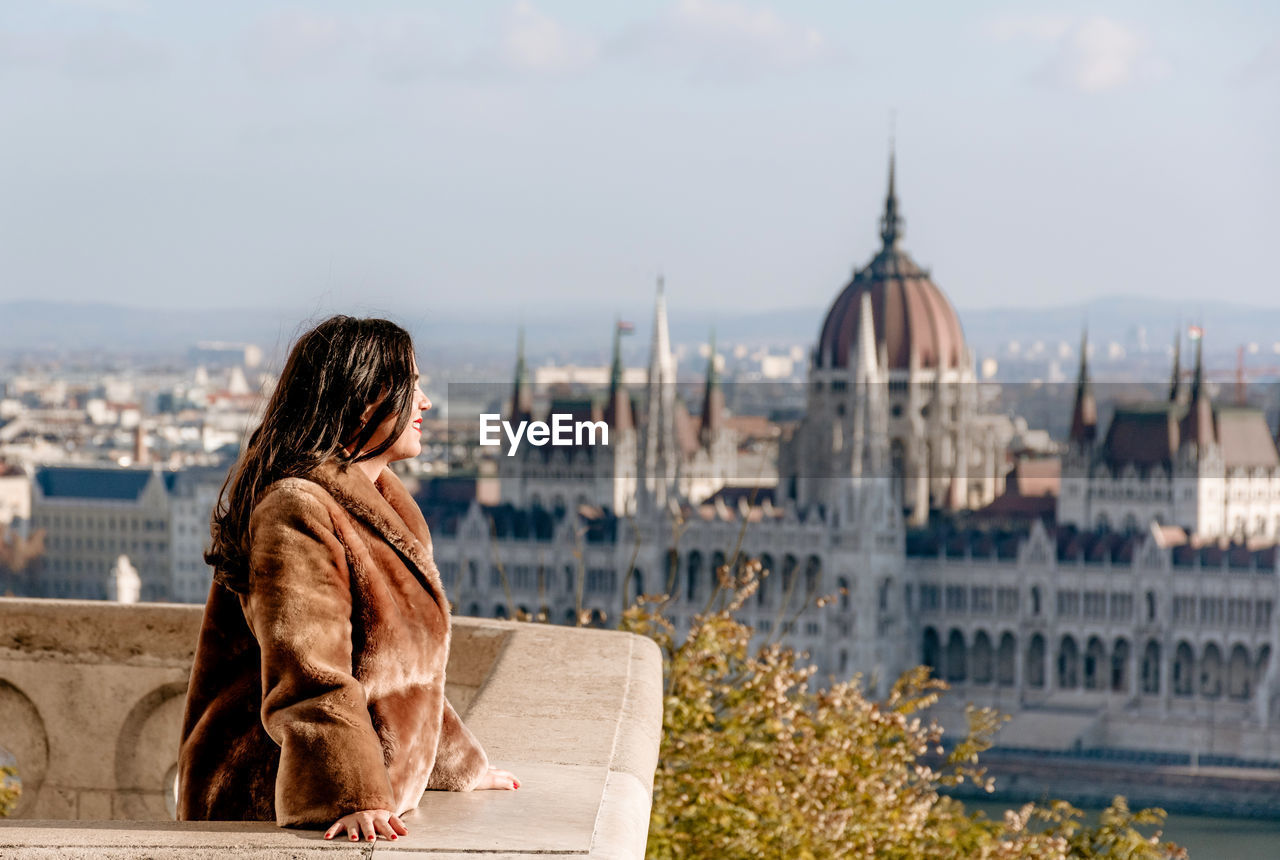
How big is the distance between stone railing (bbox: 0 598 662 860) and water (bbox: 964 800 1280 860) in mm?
24053

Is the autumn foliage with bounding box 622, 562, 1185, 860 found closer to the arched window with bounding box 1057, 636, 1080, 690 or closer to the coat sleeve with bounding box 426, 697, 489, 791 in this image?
the coat sleeve with bounding box 426, 697, 489, 791

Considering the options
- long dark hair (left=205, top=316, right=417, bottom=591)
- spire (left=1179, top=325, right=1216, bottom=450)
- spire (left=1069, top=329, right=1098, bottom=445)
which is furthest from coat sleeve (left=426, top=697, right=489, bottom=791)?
spire (left=1069, top=329, right=1098, bottom=445)

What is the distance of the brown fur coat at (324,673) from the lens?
6.08ft

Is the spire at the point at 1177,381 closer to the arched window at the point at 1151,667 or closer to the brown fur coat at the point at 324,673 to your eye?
the arched window at the point at 1151,667

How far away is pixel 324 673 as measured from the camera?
1873 mm

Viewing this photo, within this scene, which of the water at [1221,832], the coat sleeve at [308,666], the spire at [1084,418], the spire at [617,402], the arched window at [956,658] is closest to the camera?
the coat sleeve at [308,666]

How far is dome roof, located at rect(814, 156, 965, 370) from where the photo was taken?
53.4 metres

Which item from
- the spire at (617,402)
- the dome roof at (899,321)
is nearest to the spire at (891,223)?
the dome roof at (899,321)

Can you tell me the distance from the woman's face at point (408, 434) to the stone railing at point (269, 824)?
30 cm

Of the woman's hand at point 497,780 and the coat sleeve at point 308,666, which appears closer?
the coat sleeve at point 308,666

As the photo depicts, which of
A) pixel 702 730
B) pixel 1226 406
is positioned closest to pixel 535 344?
pixel 1226 406

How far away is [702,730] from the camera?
4.07m

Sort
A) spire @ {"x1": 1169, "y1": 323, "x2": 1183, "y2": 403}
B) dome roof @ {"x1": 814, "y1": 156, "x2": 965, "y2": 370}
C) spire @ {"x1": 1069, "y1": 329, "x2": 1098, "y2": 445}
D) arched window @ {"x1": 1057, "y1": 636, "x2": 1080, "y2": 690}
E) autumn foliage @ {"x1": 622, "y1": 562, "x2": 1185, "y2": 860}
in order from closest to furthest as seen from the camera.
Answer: autumn foliage @ {"x1": 622, "y1": 562, "x2": 1185, "y2": 860}
arched window @ {"x1": 1057, "y1": 636, "x2": 1080, "y2": 690}
spire @ {"x1": 1169, "y1": 323, "x2": 1183, "y2": 403}
spire @ {"x1": 1069, "y1": 329, "x2": 1098, "y2": 445}
dome roof @ {"x1": 814, "y1": 156, "x2": 965, "y2": 370}

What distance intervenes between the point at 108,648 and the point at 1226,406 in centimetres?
4519
